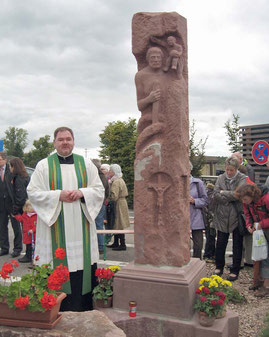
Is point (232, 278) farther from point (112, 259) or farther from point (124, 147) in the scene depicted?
point (124, 147)

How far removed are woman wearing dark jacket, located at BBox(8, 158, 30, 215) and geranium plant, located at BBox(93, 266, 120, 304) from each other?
3.46m

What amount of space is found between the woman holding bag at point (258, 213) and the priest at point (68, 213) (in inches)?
81.5

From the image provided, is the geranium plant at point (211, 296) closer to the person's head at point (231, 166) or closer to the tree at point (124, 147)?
the person's head at point (231, 166)

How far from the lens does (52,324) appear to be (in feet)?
8.39

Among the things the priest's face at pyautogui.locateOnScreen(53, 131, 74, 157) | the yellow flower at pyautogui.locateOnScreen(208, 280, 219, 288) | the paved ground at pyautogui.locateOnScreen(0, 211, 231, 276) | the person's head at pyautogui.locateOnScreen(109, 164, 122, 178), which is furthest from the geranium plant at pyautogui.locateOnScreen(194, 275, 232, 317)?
the person's head at pyautogui.locateOnScreen(109, 164, 122, 178)

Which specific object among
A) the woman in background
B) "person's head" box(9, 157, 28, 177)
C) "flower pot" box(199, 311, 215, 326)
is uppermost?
"person's head" box(9, 157, 28, 177)

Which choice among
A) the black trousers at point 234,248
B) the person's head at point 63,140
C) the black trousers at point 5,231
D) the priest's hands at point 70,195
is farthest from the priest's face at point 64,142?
the black trousers at point 5,231

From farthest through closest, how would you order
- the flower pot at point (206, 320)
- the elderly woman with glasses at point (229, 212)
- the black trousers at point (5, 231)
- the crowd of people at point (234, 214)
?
the black trousers at point (5, 231) < the elderly woman with glasses at point (229, 212) < the crowd of people at point (234, 214) < the flower pot at point (206, 320)

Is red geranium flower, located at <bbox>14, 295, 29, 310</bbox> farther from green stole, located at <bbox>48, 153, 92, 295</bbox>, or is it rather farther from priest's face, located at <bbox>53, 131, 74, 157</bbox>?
priest's face, located at <bbox>53, 131, 74, 157</bbox>

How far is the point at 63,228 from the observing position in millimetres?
3896

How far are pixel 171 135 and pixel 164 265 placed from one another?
140 cm

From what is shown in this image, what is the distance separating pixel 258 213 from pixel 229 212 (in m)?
0.53

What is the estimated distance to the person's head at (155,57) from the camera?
3.96 m

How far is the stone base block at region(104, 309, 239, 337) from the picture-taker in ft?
11.4
